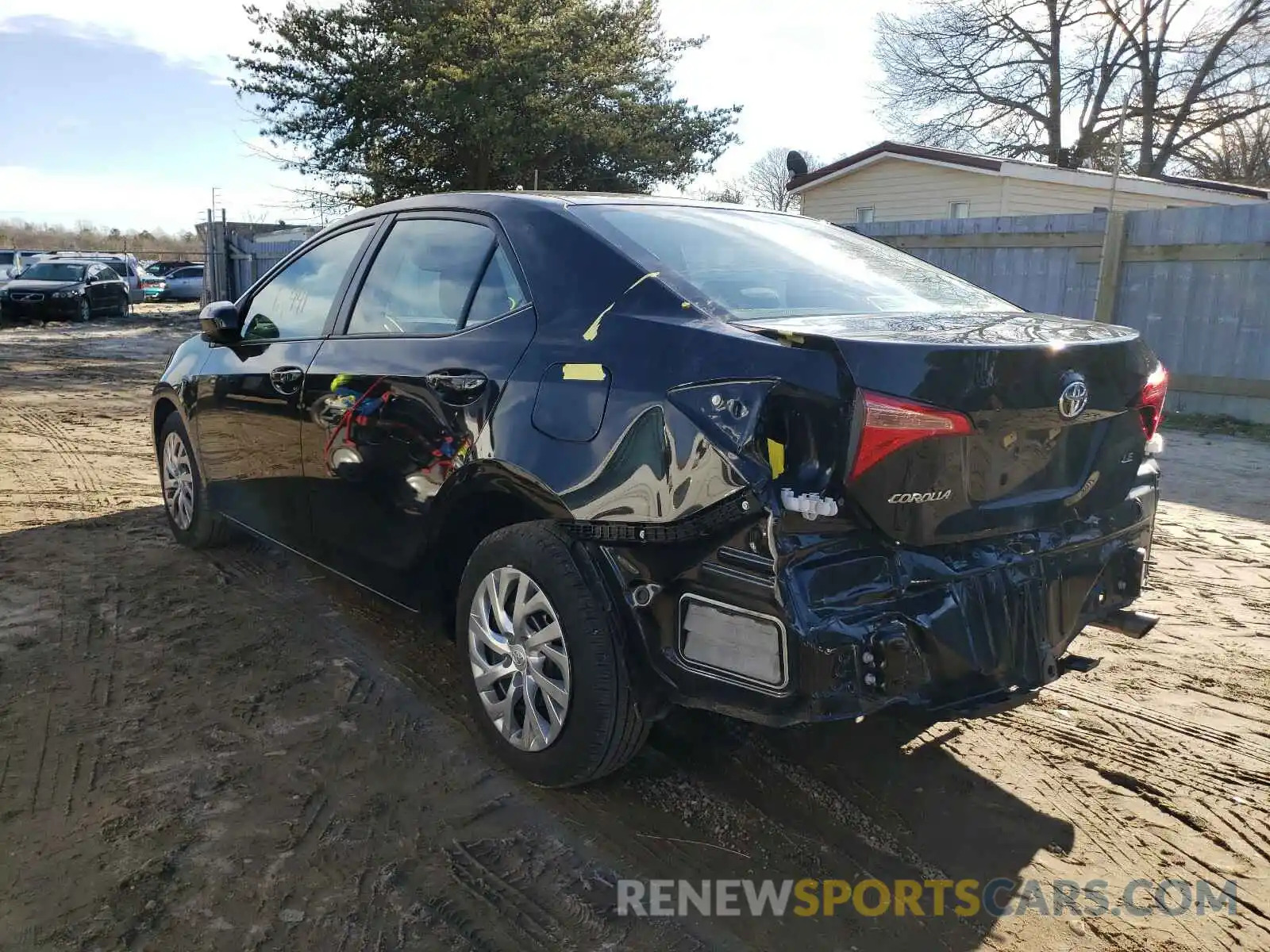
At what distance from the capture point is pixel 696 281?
282 centimetres

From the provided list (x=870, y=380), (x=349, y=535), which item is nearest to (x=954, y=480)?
(x=870, y=380)

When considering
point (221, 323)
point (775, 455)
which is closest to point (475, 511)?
point (775, 455)

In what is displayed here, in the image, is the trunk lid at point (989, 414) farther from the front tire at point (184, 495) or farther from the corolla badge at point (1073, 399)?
the front tire at point (184, 495)

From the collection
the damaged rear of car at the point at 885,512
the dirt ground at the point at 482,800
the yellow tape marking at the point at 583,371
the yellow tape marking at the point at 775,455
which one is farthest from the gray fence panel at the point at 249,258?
the yellow tape marking at the point at 775,455

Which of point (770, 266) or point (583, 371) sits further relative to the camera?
point (770, 266)

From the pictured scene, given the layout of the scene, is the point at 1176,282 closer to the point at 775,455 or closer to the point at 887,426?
the point at 887,426

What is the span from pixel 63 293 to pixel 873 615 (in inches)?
1011

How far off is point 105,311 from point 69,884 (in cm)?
2623

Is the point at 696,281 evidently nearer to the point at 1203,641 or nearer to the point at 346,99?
the point at 1203,641

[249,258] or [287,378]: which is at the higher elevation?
[249,258]

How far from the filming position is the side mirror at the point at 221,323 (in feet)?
14.4

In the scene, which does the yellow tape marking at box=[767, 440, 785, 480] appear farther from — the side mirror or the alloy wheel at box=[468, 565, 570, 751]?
the side mirror

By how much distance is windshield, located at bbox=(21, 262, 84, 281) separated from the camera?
24.0m

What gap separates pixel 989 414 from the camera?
2.41 metres
